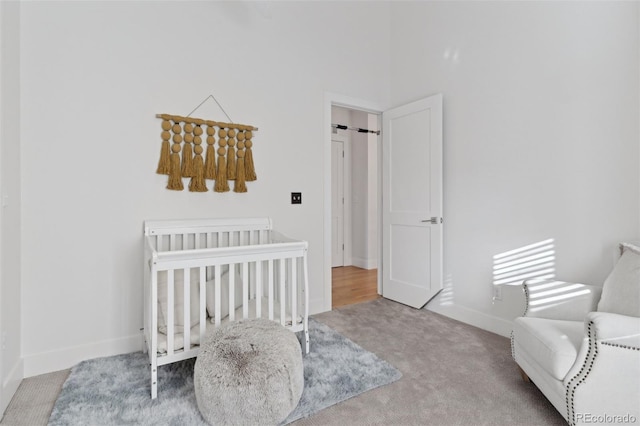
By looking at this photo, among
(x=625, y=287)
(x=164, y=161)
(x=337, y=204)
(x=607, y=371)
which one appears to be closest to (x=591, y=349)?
(x=607, y=371)

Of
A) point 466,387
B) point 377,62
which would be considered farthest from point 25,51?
point 466,387

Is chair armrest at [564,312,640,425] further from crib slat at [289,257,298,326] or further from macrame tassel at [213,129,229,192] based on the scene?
macrame tassel at [213,129,229,192]

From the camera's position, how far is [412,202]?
3053 millimetres

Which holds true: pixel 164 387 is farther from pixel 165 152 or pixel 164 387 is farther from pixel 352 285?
pixel 352 285

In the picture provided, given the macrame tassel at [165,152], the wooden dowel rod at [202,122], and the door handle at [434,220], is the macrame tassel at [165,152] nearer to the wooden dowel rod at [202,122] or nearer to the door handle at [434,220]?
the wooden dowel rod at [202,122]

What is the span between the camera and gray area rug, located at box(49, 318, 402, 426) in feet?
4.84

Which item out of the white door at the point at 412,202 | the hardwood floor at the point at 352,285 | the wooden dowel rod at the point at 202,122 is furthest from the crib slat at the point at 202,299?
the white door at the point at 412,202

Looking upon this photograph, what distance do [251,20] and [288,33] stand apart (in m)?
0.33

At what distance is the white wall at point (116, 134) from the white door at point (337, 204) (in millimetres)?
2197

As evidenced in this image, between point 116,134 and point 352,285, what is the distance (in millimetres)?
2852

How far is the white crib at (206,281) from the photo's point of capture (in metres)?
1.64

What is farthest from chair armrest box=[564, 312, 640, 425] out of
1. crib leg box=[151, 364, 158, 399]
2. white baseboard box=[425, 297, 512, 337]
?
crib leg box=[151, 364, 158, 399]

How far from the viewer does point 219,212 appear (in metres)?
2.48

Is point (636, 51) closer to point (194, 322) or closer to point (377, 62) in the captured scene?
point (377, 62)
